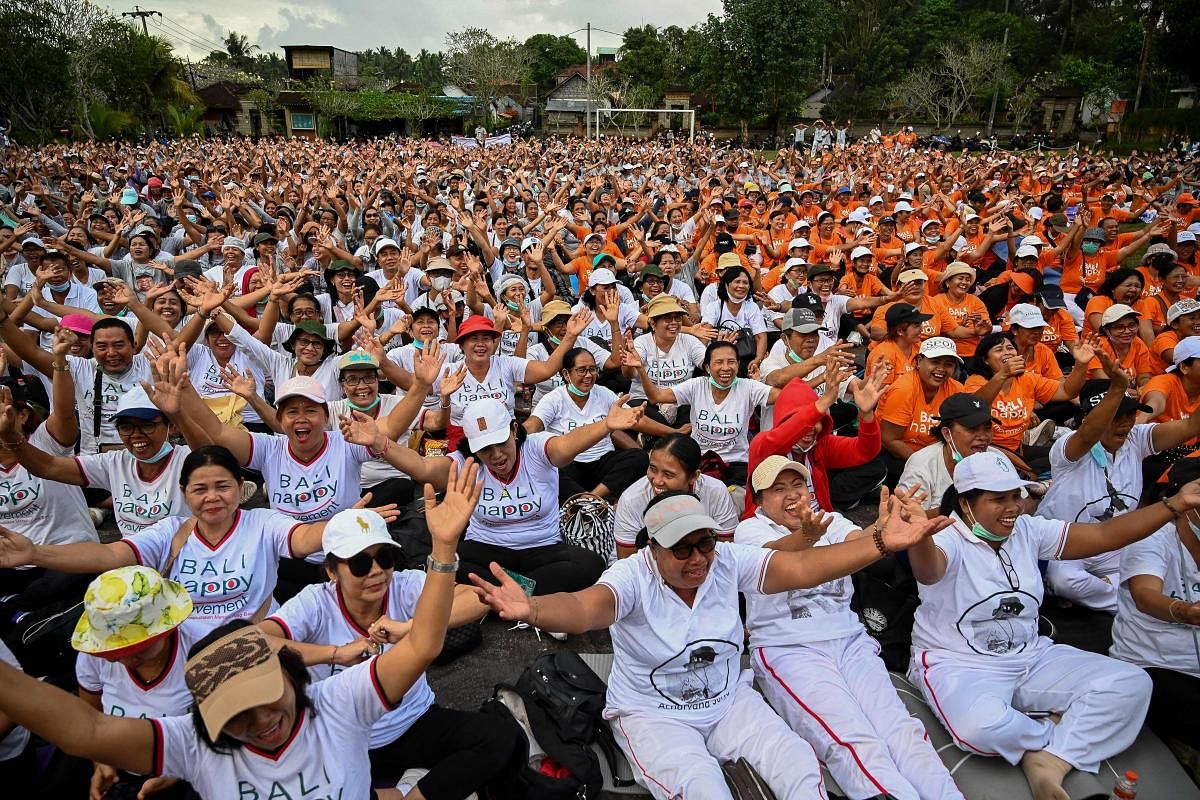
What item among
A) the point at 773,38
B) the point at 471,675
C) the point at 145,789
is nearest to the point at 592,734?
the point at 471,675

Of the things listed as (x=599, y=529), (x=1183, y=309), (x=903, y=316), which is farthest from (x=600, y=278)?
(x=1183, y=309)

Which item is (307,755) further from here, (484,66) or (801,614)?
(484,66)

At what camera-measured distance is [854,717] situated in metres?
3.27

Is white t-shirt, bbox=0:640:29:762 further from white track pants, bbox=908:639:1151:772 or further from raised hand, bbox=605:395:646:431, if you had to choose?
white track pants, bbox=908:639:1151:772

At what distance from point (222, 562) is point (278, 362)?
311 cm

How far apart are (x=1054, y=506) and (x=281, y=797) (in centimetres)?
486

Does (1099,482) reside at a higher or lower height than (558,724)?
higher

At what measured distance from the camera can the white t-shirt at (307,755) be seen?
2.35 metres

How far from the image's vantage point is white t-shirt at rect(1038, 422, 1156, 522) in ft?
15.1

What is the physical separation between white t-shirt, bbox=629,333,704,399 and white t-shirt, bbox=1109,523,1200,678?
393 cm

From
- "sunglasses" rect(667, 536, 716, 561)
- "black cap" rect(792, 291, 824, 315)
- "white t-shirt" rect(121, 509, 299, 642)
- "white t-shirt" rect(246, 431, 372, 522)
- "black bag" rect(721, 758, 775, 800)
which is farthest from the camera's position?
"black cap" rect(792, 291, 824, 315)

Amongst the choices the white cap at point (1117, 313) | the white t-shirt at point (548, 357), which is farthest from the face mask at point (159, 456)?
the white cap at point (1117, 313)

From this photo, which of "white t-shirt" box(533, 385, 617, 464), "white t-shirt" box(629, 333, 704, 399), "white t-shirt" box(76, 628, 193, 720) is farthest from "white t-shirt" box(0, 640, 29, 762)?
"white t-shirt" box(629, 333, 704, 399)

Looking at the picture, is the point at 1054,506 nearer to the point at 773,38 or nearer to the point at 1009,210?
the point at 1009,210
